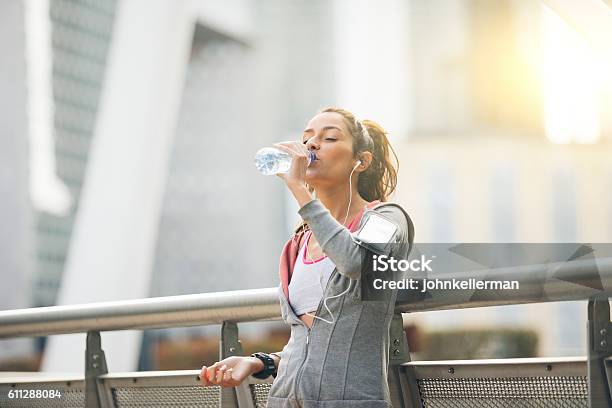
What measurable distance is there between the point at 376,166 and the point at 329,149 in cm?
18

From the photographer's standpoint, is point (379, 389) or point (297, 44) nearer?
point (379, 389)

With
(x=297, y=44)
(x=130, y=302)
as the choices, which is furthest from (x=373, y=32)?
(x=130, y=302)

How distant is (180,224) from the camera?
9150 centimetres

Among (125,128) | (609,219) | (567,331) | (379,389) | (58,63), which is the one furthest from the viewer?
(609,219)

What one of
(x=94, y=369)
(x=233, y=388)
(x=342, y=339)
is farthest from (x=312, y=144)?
(x=94, y=369)

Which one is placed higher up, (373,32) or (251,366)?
(373,32)

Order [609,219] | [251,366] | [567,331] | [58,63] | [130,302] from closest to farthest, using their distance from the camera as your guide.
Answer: [251,366] → [130,302] → [58,63] → [567,331] → [609,219]

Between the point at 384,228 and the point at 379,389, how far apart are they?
0.37m

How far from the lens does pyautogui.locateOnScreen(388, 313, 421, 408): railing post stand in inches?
A: 117

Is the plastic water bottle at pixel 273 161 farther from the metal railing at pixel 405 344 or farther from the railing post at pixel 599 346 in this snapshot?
the railing post at pixel 599 346

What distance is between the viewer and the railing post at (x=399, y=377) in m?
2.98

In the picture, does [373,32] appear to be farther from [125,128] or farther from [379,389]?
[379,389]

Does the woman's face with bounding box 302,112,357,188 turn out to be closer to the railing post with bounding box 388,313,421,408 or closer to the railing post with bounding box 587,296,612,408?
the railing post with bounding box 388,313,421,408

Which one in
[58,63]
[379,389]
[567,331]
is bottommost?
[379,389]
